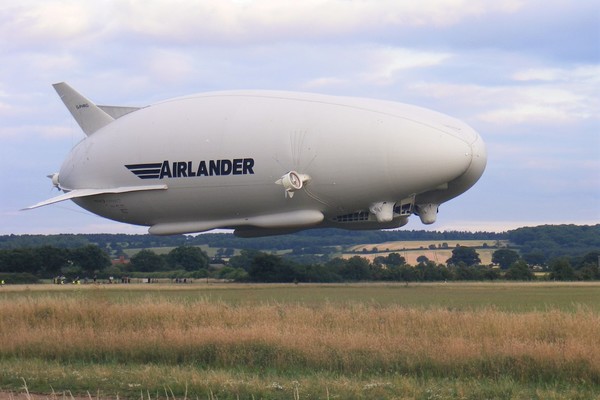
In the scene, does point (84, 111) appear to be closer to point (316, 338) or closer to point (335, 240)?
point (316, 338)

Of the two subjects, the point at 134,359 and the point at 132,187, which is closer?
the point at 134,359

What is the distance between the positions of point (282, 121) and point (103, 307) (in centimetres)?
767

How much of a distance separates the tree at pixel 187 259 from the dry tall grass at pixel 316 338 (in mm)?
36573

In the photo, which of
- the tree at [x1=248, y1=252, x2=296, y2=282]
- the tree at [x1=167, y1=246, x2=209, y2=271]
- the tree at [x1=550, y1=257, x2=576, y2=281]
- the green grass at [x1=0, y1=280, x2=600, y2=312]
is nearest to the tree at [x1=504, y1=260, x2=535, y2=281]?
the tree at [x1=550, y1=257, x2=576, y2=281]

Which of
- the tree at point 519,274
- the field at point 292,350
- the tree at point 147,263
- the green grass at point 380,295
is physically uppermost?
the tree at point 147,263

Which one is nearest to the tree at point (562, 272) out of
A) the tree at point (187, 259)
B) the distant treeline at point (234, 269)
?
the distant treeline at point (234, 269)

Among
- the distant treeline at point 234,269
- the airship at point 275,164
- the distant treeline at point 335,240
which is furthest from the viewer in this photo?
the distant treeline at point 335,240

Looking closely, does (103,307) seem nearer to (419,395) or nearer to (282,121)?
(282,121)

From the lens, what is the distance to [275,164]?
96.4ft

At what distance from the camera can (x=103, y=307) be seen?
99.2ft

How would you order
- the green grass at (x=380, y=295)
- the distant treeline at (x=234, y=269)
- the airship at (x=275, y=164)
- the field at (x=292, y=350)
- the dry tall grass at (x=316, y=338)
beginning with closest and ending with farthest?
the field at (x=292, y=350), the dry tall grass at (x=316, y=338), the airship at (x=275, y=164), the green grass at (x=380, y=295), the distant treeline at (x=234, y=269)

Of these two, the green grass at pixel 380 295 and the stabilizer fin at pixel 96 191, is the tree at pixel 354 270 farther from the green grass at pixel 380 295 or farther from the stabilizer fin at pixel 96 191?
the stabilizer fin at pixel 96 191

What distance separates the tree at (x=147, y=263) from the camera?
2648 inches

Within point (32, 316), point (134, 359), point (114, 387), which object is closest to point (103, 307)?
point (32, 316)
